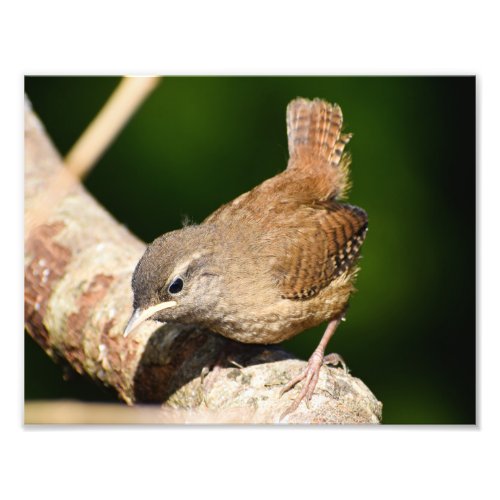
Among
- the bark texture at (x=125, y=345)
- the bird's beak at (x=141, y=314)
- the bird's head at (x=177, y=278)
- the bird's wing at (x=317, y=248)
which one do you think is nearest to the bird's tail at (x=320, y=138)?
the bird's wing at (x=317, y=248)

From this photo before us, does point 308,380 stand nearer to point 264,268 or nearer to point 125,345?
point 264,268

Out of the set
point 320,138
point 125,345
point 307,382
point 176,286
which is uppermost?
point 320,138

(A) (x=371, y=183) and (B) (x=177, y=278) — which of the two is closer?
(B) (x=177, y=278)

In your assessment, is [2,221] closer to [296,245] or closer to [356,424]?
[296,245]

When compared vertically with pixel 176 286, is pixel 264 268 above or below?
above

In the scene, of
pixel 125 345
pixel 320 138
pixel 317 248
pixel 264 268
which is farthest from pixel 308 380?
pixel 320 138

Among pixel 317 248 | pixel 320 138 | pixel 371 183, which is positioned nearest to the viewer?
pixel 317 248

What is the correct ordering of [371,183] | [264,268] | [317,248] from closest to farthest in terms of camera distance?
[264,268]
[317,248]
[371,183]

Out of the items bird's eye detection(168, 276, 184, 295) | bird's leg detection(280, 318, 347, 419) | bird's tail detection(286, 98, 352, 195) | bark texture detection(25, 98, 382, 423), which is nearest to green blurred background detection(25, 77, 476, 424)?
bird's tail detection(286, 98, 352, 195)
